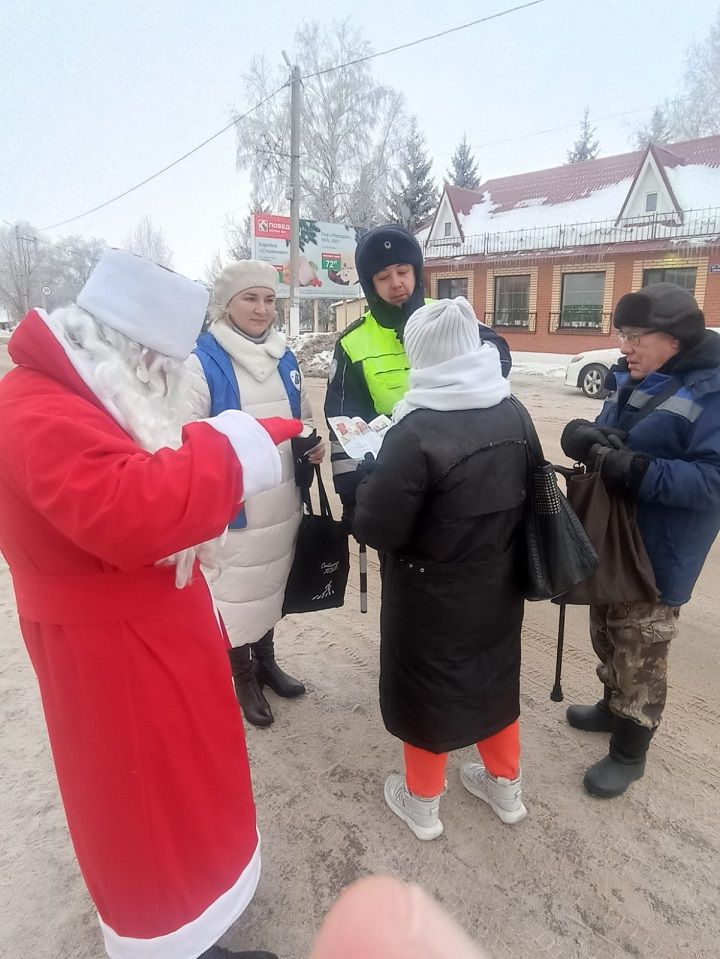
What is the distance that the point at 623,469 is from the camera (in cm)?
202

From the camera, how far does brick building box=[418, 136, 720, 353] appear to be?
63.1 ft

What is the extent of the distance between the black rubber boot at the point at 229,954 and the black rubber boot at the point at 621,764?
125 centimetres

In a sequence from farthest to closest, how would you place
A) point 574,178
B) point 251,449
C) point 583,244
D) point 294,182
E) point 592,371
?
1. point 574,178
2. point 583,244
3. point 294,182
4. point 592,371
5. point 251,449

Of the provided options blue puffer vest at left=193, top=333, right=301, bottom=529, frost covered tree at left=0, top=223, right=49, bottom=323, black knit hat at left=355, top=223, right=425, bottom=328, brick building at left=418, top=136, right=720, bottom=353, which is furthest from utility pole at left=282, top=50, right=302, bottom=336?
frost covered tree at left=0, top=223, right=49, bottom=323

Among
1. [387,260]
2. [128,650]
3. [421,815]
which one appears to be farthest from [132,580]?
[387,260]

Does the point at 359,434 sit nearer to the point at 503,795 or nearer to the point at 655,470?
the point at 655,470

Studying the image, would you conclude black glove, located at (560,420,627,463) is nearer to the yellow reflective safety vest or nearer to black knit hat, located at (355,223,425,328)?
the yellow reflective safety vest

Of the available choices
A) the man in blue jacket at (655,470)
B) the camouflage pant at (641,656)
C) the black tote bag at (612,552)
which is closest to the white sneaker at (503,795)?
the man in blue jacket at (655,470)

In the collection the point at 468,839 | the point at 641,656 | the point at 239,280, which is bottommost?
the point at 468,839

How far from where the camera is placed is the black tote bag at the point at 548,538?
1.88 meters

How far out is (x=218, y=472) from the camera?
1.17m

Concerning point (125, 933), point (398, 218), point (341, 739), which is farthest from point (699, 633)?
point (398, 218)

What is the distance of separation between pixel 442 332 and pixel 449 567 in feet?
2.27

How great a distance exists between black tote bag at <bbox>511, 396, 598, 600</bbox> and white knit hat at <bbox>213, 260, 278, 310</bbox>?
125cm
